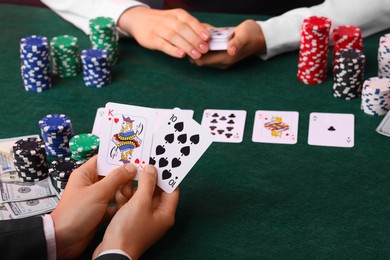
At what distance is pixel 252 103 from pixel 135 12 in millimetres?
807

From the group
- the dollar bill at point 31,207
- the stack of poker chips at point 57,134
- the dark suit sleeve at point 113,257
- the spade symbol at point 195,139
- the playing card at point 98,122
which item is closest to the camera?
the dark suit sleeve at point 113,257

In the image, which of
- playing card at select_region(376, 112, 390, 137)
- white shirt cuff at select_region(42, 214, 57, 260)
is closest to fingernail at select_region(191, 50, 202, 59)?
playing card at select_region(376, 112, 390, 137)

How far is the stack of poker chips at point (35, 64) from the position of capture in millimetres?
2799

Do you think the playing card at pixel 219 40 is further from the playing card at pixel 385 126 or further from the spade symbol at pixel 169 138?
the spade symbol at pixel 169 138

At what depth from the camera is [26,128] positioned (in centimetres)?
261

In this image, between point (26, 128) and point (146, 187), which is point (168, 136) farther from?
point (26, 128)

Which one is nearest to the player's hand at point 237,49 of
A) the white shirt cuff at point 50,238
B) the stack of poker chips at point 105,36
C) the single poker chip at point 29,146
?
the stack of poker chips at point 105,36

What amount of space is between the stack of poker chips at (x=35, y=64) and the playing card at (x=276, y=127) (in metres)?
0.90

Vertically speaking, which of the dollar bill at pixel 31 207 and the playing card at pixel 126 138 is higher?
the playing card at pixel 126 138

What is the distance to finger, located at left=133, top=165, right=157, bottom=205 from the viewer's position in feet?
6.30

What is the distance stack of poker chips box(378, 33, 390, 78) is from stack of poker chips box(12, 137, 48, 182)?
4.48 ft

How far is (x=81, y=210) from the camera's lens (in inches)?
74.0

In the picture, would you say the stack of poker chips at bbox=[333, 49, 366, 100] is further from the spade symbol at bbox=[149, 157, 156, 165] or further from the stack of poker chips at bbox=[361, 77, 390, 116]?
the spade symbol at bbox=[149, 157, 156, 165]

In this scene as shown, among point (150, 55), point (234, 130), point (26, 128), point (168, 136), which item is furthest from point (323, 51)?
point (26, 128)
